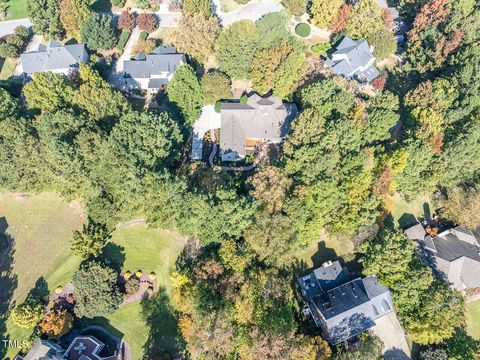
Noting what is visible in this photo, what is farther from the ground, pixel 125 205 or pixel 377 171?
pixel 377 171

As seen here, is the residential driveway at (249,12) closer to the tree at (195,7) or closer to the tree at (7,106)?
the tree at (195,7)

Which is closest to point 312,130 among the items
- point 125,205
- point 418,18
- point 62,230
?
point 125,205

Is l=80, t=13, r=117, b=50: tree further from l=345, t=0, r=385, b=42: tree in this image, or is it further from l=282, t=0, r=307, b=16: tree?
l=345, t=0, r=385, b=42: tree

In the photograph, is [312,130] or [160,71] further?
[160,71]

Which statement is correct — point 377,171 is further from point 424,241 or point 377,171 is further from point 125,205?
point 125,205

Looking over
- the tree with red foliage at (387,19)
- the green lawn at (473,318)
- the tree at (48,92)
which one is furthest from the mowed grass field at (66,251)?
the tree with red foliage at (387,19)
